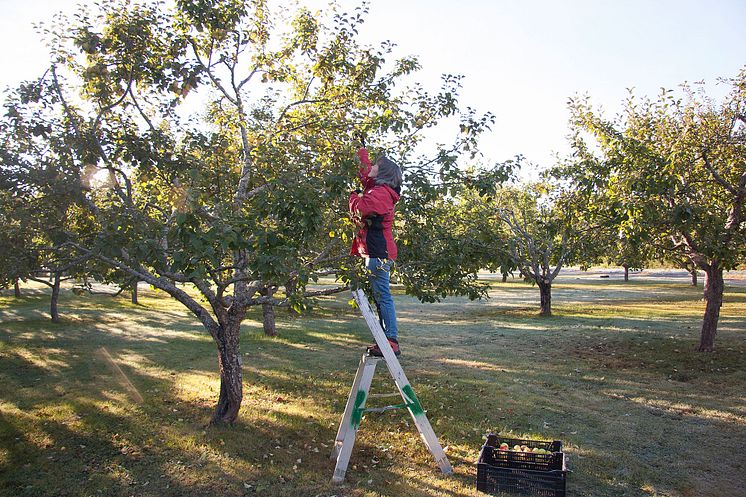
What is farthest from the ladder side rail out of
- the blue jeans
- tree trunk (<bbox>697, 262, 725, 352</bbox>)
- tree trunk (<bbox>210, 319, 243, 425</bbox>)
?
tree trunk (<bbox>697, 262, 725, 352</bbox>)

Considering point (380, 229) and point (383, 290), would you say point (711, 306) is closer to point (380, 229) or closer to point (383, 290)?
point (383, 290)

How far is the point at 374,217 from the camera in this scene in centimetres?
615

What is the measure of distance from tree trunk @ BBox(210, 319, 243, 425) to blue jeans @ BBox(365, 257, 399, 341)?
9.15ft

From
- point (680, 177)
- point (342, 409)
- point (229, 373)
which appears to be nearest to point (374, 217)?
point (229, 373)

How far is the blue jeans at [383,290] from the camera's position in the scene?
20.3 feet

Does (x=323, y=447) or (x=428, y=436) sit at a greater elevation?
(x=428, y=436)

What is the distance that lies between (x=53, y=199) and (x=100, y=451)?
3602 mm

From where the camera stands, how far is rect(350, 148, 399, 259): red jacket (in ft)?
19.4

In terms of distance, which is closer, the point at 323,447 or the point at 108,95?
the point at 323,447

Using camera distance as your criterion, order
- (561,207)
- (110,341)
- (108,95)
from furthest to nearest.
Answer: (110,341) < (561,207) < (108,95)

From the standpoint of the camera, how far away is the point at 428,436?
6.43m

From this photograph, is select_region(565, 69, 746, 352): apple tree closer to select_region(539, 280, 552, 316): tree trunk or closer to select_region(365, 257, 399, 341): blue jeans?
select_region(365, 257, 399, 341): blue jeans

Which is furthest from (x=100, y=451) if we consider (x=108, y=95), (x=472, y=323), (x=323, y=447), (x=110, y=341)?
(x=472, y=323)

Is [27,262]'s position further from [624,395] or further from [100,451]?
[624,395]
